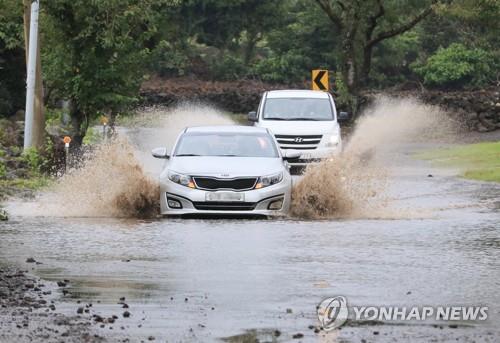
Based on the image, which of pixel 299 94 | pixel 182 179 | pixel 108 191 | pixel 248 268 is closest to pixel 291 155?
pixel 182 179

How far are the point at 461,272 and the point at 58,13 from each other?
1925 cm

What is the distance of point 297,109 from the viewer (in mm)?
31297

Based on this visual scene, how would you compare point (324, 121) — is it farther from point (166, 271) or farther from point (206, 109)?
point (206, 109)

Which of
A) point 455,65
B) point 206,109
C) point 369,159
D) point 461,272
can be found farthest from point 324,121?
point 455,65

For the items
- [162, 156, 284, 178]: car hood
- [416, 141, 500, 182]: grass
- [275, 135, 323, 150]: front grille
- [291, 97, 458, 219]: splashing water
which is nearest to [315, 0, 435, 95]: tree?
[291, 97, 458, 219]: splashing water

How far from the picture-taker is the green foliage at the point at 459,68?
228ft

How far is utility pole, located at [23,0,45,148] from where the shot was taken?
100 ft

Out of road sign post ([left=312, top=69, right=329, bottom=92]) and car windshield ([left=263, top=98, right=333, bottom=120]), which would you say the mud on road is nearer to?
car windshield ([left=263, top=98, right=333, bottom=120])

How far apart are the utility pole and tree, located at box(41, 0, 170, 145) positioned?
42 centimetres

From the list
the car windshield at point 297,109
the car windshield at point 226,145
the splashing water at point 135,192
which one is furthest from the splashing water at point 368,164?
the car windshield at point 297,109

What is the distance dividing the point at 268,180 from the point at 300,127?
11.2 meters

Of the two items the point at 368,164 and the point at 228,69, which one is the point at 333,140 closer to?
the point at 368,164

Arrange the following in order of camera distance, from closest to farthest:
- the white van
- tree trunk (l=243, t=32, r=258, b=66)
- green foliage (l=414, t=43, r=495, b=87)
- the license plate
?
the license plate
the white van
green foliage (l=414, t=43, r=495, b=87)
tree trunk (l=243, t=32, r=258, b=66)

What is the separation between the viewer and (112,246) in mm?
15508
